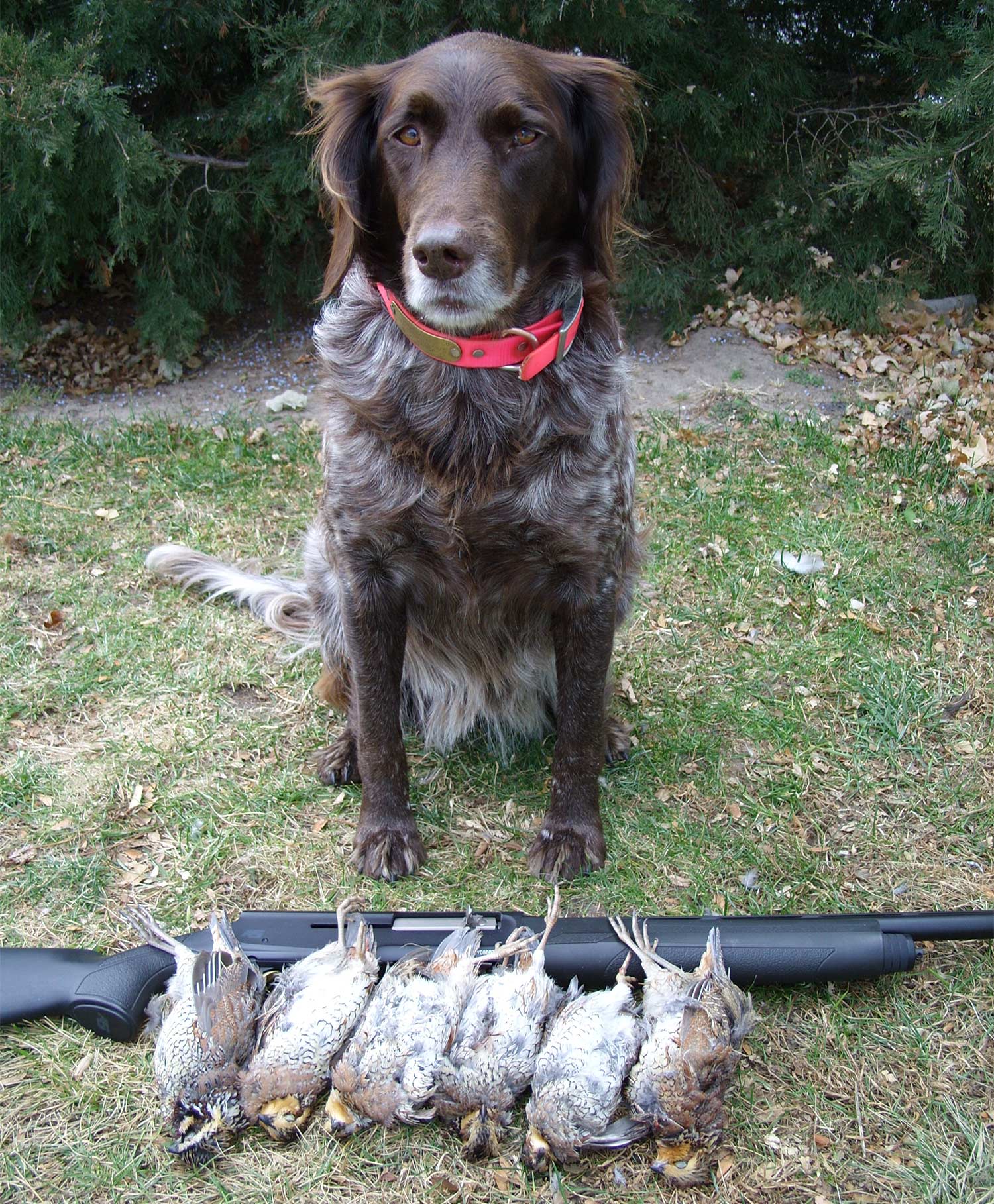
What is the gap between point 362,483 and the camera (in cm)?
239

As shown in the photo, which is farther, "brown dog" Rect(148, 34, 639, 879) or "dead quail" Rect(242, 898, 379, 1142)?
"brown dog" Rect(148, 34, 639, 879)

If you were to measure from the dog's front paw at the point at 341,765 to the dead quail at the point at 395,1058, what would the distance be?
91cm

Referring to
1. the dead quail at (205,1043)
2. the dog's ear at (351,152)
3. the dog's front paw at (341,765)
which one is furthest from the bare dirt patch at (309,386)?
the dead quail at (205,1043)

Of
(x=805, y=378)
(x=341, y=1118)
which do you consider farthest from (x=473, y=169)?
(x=805, y=378)

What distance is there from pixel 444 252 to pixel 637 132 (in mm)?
3583

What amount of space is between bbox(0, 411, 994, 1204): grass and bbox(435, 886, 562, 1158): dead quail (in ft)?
0.30

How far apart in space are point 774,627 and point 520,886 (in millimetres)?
1447

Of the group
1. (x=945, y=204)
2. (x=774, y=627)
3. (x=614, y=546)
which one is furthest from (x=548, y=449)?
(x=945, y=204)

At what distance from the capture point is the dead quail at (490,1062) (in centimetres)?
199

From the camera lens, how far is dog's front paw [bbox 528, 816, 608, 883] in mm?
2660

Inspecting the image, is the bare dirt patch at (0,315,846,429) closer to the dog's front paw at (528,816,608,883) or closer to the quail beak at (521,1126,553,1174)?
the dog's front paw at (528,816,608,883)

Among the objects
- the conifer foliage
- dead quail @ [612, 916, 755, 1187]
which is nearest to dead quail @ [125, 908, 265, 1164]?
dead quail @ [612, 916, 755, 1187]

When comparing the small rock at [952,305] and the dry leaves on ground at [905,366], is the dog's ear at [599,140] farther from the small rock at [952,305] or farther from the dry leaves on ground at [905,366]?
the small rock at [952,305]

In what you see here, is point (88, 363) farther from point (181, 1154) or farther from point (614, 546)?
point (181, 1154)
